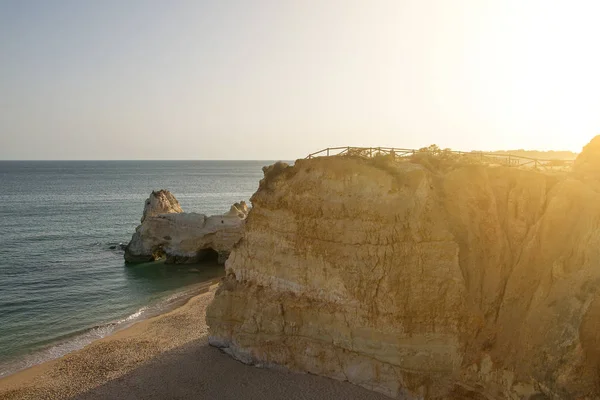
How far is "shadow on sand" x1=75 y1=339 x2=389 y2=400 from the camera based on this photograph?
1832 centimetres

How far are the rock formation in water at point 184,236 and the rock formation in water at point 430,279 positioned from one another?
86.0 feet

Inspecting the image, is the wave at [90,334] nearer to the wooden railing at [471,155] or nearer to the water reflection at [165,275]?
the water reflection at [165,275]

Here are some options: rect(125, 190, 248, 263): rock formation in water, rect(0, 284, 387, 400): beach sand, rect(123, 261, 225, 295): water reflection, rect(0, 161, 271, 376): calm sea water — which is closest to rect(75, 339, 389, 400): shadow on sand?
rect(0, 284, 387, 400): beach sand

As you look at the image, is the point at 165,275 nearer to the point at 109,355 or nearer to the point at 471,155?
the point at 109,355

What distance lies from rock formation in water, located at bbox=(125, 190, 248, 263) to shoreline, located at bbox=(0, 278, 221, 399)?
13.8 metres

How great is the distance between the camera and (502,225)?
16.1 m

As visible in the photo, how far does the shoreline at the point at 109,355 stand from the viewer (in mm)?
22094

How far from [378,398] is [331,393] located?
6.29 ft

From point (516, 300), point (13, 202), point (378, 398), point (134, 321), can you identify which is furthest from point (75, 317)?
point (13, 202)

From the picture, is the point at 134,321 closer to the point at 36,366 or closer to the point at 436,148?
the point at 36,366

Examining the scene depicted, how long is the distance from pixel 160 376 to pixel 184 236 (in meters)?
26.3

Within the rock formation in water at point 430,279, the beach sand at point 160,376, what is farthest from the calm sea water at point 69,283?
the rock formation in water at point 430,279

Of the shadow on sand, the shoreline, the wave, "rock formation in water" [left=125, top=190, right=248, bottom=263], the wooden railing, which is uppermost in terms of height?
the wooden railing

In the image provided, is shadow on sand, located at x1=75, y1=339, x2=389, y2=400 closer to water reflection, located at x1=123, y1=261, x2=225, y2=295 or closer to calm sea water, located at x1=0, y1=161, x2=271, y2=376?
calm sea water, located at x1=0, y1=161, x2=271, y2=376
